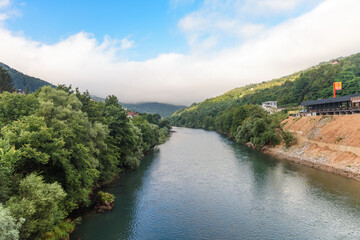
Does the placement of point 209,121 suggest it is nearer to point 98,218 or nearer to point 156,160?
point 156,160

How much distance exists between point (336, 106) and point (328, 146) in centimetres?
1966

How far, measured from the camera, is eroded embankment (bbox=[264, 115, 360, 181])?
43.8 meters

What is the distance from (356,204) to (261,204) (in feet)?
40.5

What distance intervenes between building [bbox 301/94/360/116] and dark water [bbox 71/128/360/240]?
25.7 m

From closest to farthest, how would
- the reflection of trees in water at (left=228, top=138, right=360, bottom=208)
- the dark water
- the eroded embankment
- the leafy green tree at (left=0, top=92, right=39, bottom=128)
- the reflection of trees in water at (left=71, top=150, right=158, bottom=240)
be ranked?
1. the reflection of trees in water at (left=71, top=150, right=158, bottom=240)
2. the dark water
3. the leafy green tree at (left=0, top=92, right=39, bottom=128)
4. the reflection of trees in water at (left=228, top=138, right=360, bottom=208)
5. the eroded embankment

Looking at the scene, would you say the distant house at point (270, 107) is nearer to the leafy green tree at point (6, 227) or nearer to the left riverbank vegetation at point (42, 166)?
the left riverbank vegetation at point (42, 166)

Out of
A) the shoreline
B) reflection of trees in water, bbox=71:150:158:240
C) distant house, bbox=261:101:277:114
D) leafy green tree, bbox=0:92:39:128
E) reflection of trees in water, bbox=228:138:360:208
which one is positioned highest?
distant house, bbox=261:101:277:114

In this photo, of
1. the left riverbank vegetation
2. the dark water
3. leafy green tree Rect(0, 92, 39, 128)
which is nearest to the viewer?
the left riverbank vegetation

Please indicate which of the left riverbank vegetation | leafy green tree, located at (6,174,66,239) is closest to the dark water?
the left riverbank vegetation

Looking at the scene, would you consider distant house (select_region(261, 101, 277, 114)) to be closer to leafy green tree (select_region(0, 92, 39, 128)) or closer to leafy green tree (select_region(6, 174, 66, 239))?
leafy green tree (select_region(0, 92, 39, 128))

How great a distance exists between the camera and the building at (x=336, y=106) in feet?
190

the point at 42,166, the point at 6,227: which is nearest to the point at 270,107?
the point at 42,166

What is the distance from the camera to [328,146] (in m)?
51.6

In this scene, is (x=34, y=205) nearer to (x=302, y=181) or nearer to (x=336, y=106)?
(x=302, y=181)
